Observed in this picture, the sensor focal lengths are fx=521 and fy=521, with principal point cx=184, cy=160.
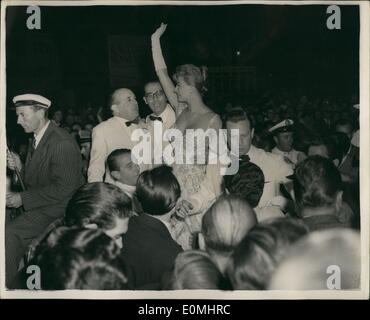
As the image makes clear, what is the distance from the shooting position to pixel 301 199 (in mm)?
2246

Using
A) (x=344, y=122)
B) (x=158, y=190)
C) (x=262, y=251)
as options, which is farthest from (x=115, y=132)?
(x=344, y=122)

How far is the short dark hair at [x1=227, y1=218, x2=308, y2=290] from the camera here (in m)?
2.22

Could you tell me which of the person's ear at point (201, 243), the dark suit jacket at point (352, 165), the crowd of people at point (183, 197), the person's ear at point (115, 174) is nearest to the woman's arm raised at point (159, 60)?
the crowd of people at point (183, 197)

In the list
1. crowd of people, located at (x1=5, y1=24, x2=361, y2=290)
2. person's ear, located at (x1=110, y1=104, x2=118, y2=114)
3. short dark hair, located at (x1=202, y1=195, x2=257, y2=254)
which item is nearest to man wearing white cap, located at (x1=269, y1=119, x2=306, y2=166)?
crowd of people, located at (x1=5, y1=24, x2=361, y2=290)

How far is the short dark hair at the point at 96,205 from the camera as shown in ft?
7.41

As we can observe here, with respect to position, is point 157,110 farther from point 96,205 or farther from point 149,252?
point 149,252

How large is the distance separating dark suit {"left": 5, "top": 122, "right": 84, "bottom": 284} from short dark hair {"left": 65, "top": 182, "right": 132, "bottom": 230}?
0.12 feet

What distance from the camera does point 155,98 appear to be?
2.26 metres

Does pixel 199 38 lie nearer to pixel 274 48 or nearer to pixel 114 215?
pixel 274 48

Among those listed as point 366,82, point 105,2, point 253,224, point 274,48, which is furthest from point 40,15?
point 366,82

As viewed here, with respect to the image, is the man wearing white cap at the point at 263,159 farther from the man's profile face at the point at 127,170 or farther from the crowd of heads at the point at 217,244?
the man's profile face at the point at 127,170

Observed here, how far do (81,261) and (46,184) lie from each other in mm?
367

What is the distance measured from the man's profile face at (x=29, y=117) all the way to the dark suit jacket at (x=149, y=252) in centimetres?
62

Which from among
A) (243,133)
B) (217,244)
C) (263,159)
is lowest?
(217,244)
